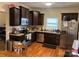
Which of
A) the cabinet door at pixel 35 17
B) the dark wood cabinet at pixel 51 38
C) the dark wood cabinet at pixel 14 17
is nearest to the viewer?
the dark wood cabinet at pixel 14 17

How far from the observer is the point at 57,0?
1.21 metres

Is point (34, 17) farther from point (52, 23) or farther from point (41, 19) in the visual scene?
point (52, 23)

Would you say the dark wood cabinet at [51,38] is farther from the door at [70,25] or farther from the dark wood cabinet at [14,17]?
the dark wood cabinet at [14,17]

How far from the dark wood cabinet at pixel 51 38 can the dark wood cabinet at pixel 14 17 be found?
0.61 metres

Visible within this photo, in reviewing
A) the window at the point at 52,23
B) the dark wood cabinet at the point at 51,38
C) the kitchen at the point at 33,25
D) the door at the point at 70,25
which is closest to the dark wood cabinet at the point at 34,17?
the kitchen at the point at 33,25

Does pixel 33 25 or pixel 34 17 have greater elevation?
pixel 34 17

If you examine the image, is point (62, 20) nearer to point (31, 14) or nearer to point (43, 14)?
point (43, 14)

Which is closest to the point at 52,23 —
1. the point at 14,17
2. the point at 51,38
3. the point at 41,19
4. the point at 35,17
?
the point at 41,19

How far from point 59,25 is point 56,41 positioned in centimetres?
33

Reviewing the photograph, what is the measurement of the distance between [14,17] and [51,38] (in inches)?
35.0

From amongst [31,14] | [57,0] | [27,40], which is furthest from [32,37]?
[57,0]

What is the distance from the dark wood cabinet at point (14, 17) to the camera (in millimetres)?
1931

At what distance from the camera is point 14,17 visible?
2.05 metres

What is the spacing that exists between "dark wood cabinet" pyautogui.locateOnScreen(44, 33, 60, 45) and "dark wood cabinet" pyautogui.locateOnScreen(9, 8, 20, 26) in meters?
0.61
